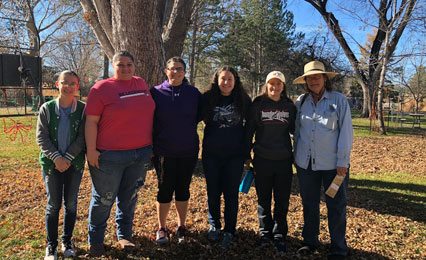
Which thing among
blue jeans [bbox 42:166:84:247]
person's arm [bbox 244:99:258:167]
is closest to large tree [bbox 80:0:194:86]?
person's arm [bbox 244:99:258:167]

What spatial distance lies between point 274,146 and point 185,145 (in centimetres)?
93

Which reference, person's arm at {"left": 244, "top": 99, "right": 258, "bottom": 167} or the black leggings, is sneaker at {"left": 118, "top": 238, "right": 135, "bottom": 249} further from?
person's arm at {"left": 244, "top": 99, "right": 258, "bottom": 167}

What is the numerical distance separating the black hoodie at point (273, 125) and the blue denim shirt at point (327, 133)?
161mm

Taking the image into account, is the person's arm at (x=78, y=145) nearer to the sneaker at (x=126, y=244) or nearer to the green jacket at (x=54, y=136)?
the green jacket at (x=54, y=136)

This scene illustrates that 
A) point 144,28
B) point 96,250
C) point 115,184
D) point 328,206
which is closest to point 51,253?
point 96,250

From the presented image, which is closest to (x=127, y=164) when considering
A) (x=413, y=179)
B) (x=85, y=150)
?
(x=85, y=150)

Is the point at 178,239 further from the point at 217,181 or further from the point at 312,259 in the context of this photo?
the point at 312,259

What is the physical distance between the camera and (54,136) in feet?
9.54

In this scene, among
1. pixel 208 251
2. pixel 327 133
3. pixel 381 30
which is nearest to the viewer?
pixel 327 133

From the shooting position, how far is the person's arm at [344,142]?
2.98 metres

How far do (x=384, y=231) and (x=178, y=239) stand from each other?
2.67 meters

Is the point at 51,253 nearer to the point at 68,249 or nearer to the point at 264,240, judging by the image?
the point at 68,249

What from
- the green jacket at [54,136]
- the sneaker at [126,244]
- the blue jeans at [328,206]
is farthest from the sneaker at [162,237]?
the blue jeans at [328,206]

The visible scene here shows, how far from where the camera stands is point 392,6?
1391cm
